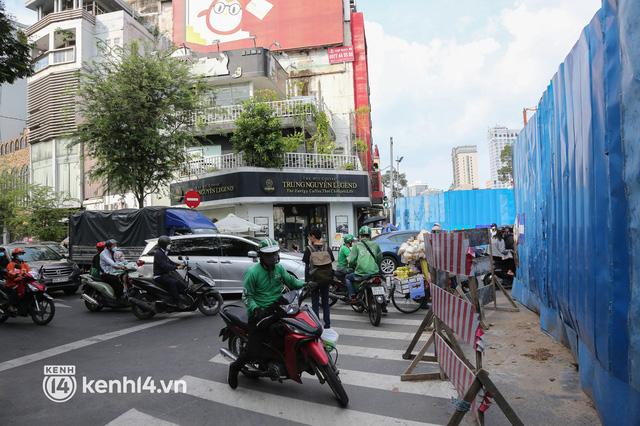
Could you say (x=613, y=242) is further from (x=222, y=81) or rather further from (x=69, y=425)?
(x=222, y=81)

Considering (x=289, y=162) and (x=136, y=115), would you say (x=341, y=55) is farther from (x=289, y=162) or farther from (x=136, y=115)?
(x=136, y=115)

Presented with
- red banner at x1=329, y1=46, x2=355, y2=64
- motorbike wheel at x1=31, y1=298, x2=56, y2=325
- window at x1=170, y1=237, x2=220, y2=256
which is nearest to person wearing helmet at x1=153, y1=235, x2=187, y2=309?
motorbike wheel at x1=31, y1=298, x2=56, y2=325

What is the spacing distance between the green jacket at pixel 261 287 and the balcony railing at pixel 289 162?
686 inches

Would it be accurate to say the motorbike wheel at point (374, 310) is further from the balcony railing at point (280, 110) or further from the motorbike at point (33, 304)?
the balcony railing at point (280, 110)

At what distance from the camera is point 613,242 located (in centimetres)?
296

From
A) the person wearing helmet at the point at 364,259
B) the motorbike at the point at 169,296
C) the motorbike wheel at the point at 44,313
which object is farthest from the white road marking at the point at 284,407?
the motorbike wheel at the point at 44,313

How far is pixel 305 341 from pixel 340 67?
29.2m

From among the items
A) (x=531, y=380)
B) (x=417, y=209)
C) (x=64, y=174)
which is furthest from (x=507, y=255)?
(x=64, y=174)

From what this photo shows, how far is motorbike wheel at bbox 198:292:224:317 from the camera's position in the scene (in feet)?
30.2

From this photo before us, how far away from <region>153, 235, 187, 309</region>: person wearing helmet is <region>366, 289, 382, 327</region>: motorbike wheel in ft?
12.4

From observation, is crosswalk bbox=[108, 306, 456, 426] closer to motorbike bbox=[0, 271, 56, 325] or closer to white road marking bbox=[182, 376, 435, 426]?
white road marking bbox=[182, 376, 435, 426]

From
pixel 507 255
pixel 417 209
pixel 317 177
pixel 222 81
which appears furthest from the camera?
pixel 417 209

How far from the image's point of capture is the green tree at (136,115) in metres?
16.2

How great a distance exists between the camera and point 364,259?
26.9ft
